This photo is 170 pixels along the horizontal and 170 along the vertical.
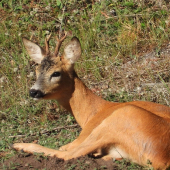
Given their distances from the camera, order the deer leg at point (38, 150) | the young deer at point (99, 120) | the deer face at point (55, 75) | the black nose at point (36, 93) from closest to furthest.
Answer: the young deer at point (99, 120)
the deer leg at point (38, 150)
the black nose at point (36, 93)
the deer face at point (55, 75)

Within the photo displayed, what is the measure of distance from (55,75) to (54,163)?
4.65 feet

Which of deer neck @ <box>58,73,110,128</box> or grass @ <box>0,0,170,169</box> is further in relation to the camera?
grass @ <box>0,0,170,169</box>

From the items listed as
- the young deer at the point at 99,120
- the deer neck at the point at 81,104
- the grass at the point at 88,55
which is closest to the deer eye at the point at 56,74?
the young deer at the point at 99,120

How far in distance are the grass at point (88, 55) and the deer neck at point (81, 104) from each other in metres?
0.42

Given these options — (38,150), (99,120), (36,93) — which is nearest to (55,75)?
(36,93)

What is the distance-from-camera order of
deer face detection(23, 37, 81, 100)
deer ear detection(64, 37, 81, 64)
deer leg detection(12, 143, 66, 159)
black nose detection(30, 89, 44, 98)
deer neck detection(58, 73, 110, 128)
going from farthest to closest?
deer ear detection(64, 37, 81, 64) → deer neck detection(58, 73, 110, 128) → deer face detection(23, 37, 81, 100) → black nose detection(30, 89, 44, 98) → deer leg detection(12, 143, 66, 159)

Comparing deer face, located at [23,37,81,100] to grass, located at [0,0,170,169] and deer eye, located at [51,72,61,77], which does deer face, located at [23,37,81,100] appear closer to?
deer eye, located at [51,72,61,77]

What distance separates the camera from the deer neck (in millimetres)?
5789

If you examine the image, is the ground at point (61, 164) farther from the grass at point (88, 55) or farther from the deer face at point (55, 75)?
the deer face at point (55, 75)

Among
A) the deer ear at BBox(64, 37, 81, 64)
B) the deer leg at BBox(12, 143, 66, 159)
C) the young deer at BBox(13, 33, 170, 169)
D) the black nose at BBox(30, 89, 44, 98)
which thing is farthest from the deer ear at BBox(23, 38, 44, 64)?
the deer leg at BBox(12, 143, 66, 159)

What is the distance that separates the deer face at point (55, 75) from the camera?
5.57 m

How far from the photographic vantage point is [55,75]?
5688mm

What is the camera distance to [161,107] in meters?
5.38

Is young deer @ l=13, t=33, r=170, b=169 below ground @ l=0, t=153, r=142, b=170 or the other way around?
the other way around
